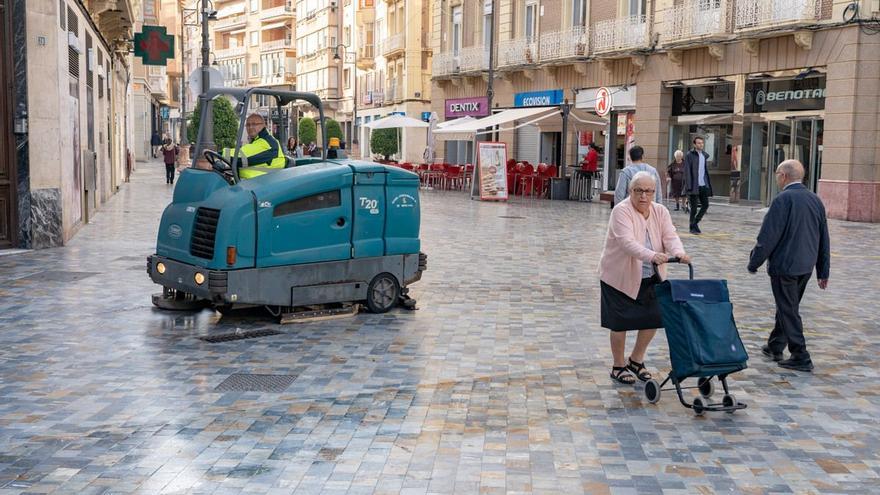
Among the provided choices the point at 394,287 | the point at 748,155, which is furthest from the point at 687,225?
the point at 394,287

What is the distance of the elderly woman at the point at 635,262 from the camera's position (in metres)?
6.96

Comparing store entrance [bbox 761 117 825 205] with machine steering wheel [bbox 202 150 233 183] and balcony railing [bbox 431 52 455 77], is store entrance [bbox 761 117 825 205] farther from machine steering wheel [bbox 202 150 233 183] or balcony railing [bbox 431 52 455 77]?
balcony railing [bbox 431 52 455 77]

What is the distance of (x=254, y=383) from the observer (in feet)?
23.8

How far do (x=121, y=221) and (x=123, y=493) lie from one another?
Answer: 15.8m

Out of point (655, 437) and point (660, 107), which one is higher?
point (660, 107)

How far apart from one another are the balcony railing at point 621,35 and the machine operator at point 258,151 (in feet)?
74.0

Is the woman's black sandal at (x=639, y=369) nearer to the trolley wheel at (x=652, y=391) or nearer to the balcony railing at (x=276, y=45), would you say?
the trolley wheel at (x=652, y=391)

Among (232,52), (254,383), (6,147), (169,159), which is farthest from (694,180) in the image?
(232,52)

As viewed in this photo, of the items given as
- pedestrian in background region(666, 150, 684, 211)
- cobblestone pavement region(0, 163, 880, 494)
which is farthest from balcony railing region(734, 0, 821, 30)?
cobblestone pavement region(0, 163, 880, 494)

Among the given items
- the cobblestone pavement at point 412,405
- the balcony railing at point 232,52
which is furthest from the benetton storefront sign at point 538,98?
the balcony railing at point 232,52

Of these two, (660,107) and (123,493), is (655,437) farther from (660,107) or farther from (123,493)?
(660,107)

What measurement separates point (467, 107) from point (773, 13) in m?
19.5

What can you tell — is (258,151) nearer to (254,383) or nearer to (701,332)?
(254,383)

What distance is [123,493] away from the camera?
4.98m
